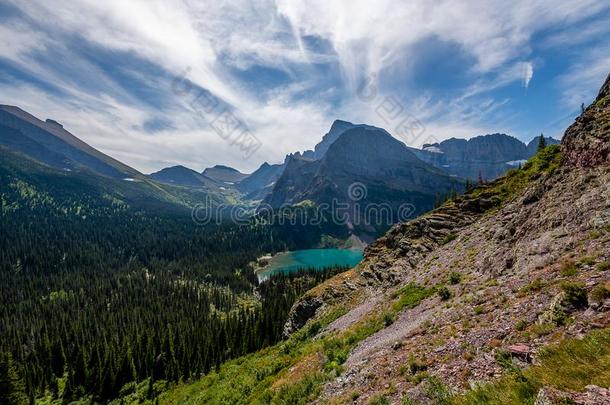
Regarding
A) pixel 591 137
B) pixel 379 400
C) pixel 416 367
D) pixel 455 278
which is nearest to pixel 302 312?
pixel 455 278

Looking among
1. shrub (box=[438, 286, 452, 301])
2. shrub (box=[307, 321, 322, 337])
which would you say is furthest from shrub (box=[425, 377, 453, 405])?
shrub (box=[307, 321, 322, 337])

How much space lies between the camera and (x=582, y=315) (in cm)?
1170

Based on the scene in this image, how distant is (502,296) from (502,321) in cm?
364

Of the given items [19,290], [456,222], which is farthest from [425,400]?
[19,290]

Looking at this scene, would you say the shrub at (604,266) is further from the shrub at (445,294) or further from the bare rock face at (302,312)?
the bare rock face at (302,312)

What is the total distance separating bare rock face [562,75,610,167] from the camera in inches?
985

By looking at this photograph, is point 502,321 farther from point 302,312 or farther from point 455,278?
point 302,312

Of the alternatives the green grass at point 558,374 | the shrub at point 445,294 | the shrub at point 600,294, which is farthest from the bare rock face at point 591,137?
the green grass at point 558,374

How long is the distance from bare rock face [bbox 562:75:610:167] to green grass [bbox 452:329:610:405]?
2188 cm

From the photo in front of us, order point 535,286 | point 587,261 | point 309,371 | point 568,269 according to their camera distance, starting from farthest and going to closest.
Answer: point 309,371 → point 535,286 → point 568,269 → point 587,261

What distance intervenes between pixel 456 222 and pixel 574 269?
112ft

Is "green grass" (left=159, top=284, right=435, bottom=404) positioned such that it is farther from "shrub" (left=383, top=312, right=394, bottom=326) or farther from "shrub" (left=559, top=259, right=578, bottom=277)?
"shrub" (left=559, top=259, right=578, bottom=277)

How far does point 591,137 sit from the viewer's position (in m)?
27.0

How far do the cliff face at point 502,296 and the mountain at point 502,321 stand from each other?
0.08m
